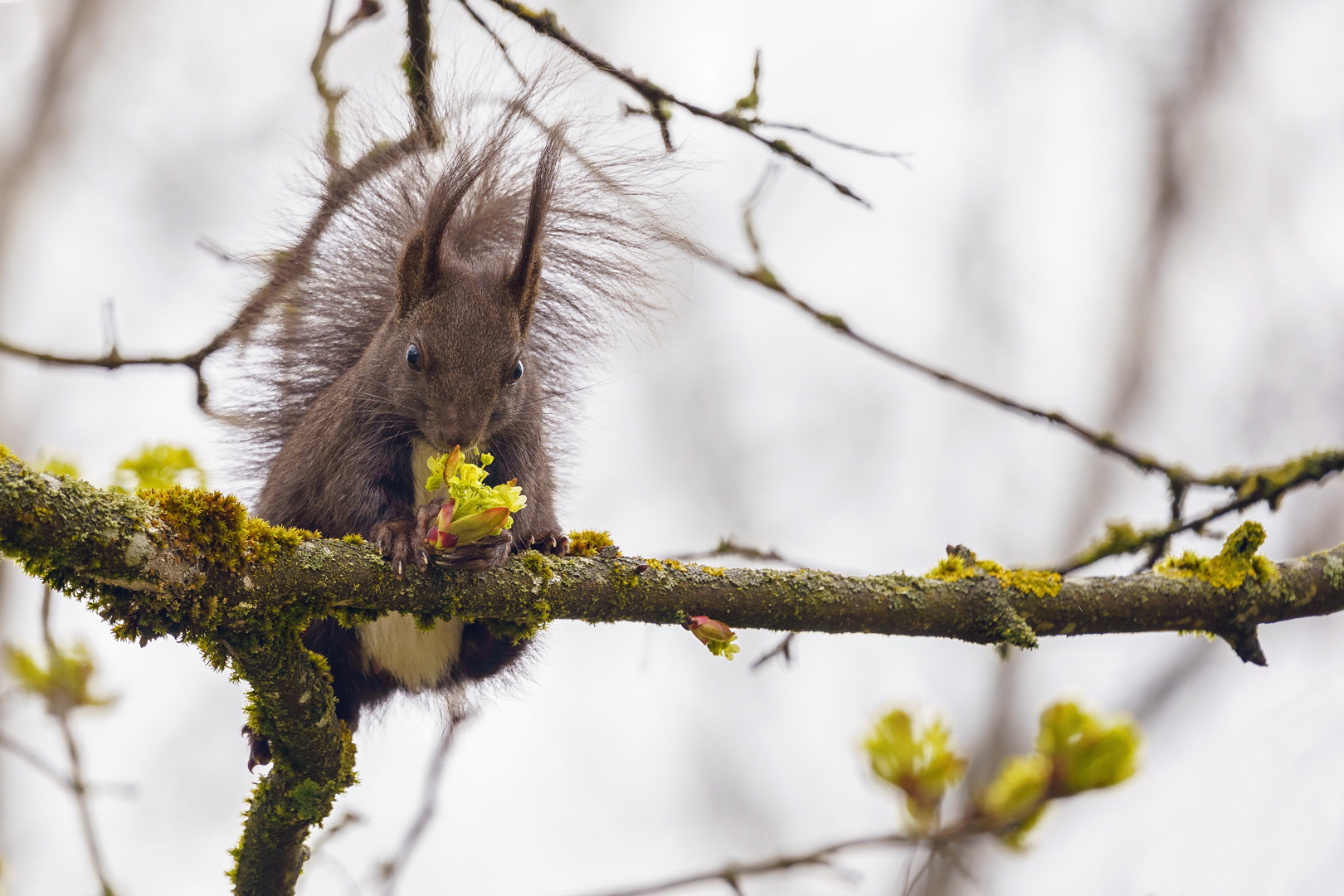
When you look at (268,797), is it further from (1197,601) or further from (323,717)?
(1197,601)

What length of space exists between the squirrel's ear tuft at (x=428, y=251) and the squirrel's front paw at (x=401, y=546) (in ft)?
2.71

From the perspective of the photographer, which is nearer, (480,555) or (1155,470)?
(480,555)

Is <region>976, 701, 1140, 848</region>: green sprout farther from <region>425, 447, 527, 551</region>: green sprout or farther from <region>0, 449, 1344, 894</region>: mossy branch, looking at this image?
<region>425, 447, 527, 551</region>: green sprout

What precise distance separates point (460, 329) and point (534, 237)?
300 millimetres

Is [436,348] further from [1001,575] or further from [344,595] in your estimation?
[1001,575]

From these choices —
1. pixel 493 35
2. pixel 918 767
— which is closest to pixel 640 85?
pixel 493 35

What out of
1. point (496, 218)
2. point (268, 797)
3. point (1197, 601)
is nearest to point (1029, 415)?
point (1197, 601)

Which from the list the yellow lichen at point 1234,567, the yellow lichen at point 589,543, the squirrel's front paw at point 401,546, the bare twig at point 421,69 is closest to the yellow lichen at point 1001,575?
the yellow lichen at point 1234,567

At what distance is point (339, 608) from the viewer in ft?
6.63

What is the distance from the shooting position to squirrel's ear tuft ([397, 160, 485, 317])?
281 cm

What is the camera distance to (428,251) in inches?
112

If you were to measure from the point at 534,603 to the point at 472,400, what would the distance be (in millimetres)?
752

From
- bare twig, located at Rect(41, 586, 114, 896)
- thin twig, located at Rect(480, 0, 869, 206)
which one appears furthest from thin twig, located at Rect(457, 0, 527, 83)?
bare twig, located at Rect(41, 586, 114, 896)

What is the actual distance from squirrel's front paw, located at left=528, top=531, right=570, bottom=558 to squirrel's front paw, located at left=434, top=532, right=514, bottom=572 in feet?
0.83
